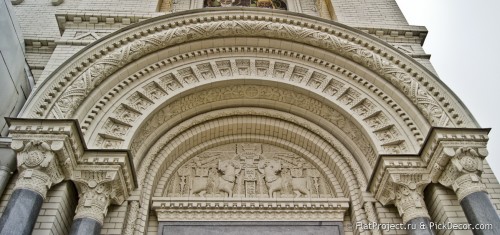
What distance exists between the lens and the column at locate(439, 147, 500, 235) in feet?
20.8

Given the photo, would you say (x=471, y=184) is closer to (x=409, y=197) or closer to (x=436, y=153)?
(x=436, y=153)

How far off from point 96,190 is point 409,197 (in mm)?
5166

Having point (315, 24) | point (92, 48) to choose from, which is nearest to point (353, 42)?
point (315, 24)

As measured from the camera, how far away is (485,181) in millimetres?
7430

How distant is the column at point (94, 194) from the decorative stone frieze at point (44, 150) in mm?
273

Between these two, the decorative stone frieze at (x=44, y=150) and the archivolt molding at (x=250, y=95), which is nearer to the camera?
the decorative stone frieze at (x=44, y=150)

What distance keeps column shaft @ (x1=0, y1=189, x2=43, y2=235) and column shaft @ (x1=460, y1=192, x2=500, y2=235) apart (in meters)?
6.40

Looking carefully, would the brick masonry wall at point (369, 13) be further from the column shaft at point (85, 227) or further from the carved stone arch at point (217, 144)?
the column shaft at point (85, 227)

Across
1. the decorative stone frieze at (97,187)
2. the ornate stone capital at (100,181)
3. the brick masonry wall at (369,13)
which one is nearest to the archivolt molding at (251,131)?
the ornate stone capital at (100,181)

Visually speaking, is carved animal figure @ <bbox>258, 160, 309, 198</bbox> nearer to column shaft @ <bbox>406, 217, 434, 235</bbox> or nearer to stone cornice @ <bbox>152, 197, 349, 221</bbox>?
stone cornice @ <bbox>152, 197, 349, 221</bbox>

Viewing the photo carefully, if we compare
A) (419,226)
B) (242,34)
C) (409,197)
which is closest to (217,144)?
(242,34)

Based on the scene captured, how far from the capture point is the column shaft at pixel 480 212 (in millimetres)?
6223

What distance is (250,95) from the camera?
386 inches

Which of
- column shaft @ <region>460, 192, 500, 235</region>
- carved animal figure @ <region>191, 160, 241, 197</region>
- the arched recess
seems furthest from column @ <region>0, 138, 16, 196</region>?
column shaft @ <region>460, 192, 500, 235</region>
